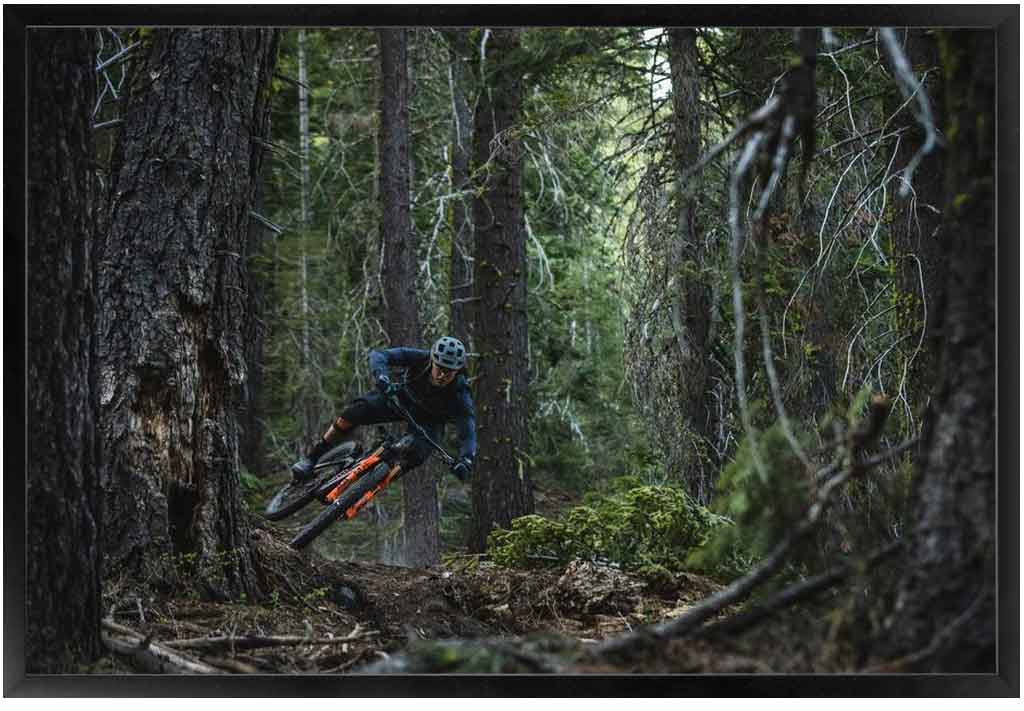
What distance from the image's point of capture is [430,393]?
7.17m

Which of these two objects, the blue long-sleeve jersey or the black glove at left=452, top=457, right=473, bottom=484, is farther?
the blue long-sleeve jersey

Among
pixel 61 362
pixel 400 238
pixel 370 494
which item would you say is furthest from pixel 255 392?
pixel 61 362

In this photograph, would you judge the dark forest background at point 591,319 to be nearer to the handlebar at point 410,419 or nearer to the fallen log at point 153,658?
the fallen log at point 153,658

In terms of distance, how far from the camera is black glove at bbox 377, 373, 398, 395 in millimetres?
6668

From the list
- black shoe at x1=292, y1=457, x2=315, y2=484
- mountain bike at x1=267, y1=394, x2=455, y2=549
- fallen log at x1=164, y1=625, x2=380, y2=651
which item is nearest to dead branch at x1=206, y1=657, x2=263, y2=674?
fallen log at x1=164, y1=625, x2=380, y2=651

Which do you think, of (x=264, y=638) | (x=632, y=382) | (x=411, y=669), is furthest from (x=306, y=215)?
(x=411, y=669)

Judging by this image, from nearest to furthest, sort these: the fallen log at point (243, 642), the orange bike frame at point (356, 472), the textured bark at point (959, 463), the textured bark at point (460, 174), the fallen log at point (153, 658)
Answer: the textured bark at point (959, 463) → the fallen log at point (153, 658) → the fallen log at point (243, 642) → the orange bike frame at point (356, 472) → the textured bark at point (460, 174)

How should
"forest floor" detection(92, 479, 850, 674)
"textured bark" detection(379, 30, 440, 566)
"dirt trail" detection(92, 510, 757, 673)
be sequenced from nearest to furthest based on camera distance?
"forest floor" detection(92, 479, 850, 674)
"dirt trail" detection(92, 510, 757, 673)
"textured bark" detection(379, 30, 440, 566)

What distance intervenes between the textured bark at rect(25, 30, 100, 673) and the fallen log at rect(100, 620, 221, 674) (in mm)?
166

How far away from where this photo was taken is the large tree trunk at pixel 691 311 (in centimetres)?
816

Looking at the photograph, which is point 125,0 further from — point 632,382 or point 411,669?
point 632,382

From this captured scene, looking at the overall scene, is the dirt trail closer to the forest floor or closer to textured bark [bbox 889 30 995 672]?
the forest floor

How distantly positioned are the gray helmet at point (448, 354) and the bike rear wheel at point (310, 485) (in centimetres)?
117

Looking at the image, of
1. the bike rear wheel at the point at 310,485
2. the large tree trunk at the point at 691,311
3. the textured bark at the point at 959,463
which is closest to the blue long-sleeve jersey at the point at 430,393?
the bike rear wheel at the point at 310,485
